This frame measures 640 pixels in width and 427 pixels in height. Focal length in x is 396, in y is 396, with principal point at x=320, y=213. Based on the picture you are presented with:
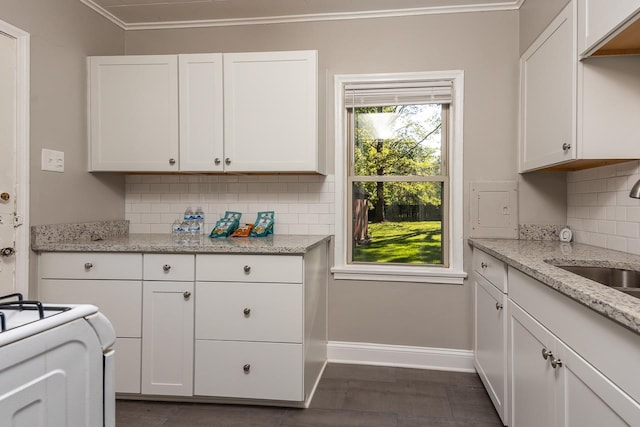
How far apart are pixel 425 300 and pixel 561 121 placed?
1.42 meters

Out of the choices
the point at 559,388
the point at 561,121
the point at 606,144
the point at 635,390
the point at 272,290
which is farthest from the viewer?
the point at 272,290

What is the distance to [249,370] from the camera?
2143mm

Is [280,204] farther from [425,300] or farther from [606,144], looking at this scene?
[606,144]

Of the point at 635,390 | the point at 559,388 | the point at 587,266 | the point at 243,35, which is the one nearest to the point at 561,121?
the point at 587,266

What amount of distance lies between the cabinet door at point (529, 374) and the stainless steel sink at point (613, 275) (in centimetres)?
32

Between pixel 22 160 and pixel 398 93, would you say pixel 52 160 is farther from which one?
pixel 398 93

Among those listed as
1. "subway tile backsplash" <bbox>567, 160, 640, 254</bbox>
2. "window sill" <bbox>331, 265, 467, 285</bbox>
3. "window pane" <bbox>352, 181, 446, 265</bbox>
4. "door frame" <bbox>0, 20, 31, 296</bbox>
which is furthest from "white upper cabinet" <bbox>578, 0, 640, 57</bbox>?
"door frame" <bbox>0, 20, 31, 296</bbox>

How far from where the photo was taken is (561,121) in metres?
1.89

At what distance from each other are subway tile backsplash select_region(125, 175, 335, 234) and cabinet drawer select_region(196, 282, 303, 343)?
0.79m

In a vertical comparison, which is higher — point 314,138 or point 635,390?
point 314,138

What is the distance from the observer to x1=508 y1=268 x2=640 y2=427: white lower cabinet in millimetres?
966

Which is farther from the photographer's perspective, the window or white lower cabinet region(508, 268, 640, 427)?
the window

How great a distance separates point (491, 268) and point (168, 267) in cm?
175

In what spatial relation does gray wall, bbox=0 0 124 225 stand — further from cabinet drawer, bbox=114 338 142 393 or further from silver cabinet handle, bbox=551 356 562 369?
silver cabinet handle, bbox=551 356 562 369
